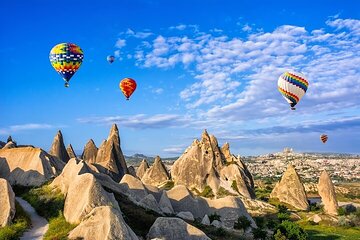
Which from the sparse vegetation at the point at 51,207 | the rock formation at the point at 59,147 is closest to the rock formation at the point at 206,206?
the sparse vegetation at the point at 51,207

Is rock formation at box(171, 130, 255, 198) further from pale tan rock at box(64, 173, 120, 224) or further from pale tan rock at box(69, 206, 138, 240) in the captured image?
pale tan rock at box(69, 206, 138, 240)

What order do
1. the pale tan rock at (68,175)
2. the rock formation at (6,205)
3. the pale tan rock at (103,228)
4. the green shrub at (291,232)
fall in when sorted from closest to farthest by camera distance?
the pale tan rock at (103,228)
the rock formation at (6,205)
the pale tan rock at (68,175)
the green shrub at (291,232)

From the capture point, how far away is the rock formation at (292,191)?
282 feet

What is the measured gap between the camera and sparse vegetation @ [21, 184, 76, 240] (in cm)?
2386

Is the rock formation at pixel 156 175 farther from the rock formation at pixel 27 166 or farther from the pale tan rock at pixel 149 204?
the pale tan rock at pixel 149 204

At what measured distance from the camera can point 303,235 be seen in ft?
153

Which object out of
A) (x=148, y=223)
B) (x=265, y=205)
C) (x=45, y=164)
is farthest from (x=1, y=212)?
(x=265, y=205)

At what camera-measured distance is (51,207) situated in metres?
28.9

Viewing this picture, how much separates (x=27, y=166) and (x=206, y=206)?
1990 cm

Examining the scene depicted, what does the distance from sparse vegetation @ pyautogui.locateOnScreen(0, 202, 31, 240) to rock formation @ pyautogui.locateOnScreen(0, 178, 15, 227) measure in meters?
0.40

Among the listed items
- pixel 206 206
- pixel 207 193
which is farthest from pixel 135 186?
pixel 207 193

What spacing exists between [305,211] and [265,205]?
11.8 m

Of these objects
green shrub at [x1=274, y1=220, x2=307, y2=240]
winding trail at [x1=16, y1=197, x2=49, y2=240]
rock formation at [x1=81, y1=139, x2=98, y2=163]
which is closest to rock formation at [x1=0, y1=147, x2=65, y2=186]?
winding trail at [x1=16, y1=197, x2=49, y2=240]

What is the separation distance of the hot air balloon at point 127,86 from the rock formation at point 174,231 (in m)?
Result: 44.4
